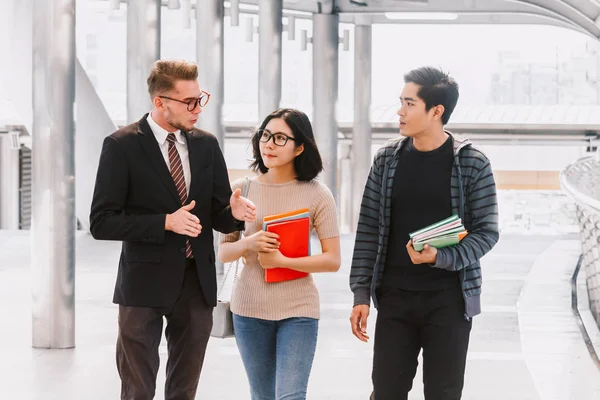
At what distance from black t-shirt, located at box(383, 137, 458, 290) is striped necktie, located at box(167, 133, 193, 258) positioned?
838mm

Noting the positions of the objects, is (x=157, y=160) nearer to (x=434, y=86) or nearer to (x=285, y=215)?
(x=285, y=215)

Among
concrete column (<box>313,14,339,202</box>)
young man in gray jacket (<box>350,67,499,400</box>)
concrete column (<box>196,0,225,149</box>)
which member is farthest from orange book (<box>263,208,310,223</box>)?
concrete column (<box>313,14,339,202</box>)

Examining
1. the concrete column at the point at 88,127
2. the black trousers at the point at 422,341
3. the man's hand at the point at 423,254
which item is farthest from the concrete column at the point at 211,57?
the man's hand at the point at 423,254

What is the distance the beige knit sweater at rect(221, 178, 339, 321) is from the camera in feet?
13.9

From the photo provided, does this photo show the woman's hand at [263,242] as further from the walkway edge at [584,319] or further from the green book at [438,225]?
the walkway edge at [584,319]

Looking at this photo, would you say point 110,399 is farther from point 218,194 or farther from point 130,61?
point 130,61

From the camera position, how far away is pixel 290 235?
168 inches

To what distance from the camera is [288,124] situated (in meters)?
4.28

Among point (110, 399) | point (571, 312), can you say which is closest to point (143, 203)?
point (110, 399)

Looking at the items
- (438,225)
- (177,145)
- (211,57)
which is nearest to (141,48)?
(211,57)

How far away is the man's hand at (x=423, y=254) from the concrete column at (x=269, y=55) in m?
13.2

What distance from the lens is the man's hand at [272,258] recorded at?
4168 mm

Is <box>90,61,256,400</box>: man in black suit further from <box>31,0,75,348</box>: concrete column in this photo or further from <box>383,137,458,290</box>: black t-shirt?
<box>31,0,75,348</box>: concrete column

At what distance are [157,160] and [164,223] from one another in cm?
31
